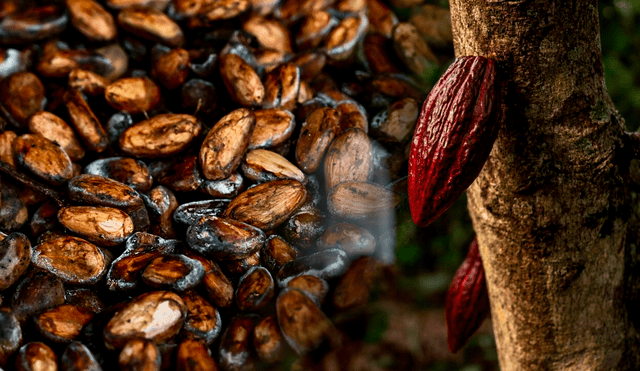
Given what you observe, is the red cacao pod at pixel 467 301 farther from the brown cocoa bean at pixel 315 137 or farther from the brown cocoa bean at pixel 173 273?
the brown cocoa bean at pixel 173 273

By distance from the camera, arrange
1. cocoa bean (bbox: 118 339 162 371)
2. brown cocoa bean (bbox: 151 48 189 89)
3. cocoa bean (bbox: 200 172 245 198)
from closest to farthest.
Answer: cocoa bean (bbox: 118 339 162 371)
cocoa bean (bbox: 200 172 245 198)
brown cocoa bean (bbox: 151 48 189 89)

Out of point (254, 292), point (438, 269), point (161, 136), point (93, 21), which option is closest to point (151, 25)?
point (93, 21)

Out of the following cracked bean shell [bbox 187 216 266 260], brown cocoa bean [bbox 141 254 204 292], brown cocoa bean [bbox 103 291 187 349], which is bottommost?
brown cocoa bean [bbox 103 291 187 349]

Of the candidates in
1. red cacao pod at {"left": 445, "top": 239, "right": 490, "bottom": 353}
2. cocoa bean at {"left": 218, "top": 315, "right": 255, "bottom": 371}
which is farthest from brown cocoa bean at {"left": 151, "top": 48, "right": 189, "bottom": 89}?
red cacao pod at {"left": 445, "top": 239, "right": 490, "bottom": 353}

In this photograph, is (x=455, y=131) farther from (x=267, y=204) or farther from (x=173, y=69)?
(x=173, y=69)

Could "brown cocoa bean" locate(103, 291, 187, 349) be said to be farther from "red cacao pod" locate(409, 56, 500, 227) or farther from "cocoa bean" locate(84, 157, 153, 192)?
"red cacao pod" locate(409, 56, 500, 227)

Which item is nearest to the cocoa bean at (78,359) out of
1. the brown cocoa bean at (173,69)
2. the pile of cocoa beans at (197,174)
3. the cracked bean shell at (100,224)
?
the pile of cocoa beans at (197,174)
